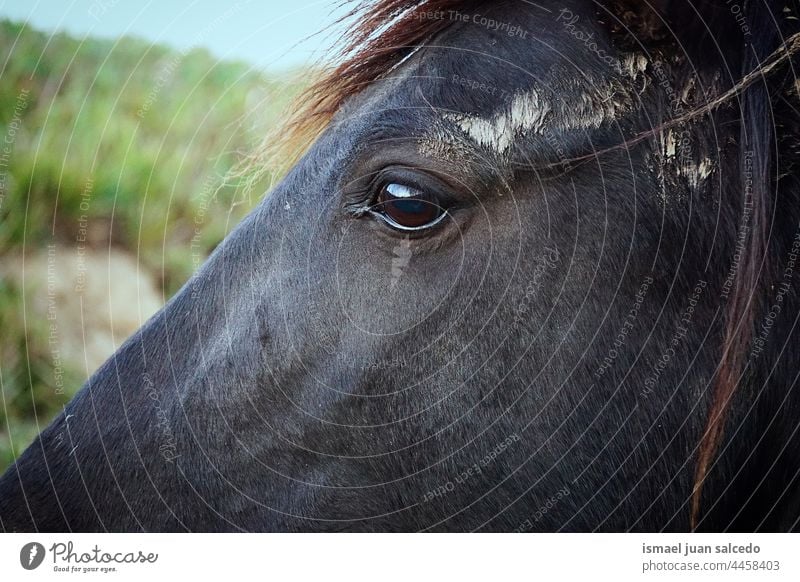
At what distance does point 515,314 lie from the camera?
3.48ft

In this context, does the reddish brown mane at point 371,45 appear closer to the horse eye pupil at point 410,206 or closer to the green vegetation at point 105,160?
the horse eye pupil at point 410,206

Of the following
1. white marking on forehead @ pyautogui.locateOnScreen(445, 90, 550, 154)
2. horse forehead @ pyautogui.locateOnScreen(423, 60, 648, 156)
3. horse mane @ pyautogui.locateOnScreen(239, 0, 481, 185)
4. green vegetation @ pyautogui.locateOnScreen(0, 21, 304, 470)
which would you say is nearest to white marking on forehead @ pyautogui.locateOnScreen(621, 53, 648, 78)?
horse forehead @ pyautogui.locateOnScreen(423, 60, 648, 156)

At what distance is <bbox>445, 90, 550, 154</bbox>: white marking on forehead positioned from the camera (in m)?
1.04

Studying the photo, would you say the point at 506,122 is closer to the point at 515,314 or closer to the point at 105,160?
the point at 515,314

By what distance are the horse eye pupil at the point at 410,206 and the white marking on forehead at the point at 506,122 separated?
103 millimetres

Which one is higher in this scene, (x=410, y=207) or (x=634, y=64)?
(x=634, y=64)

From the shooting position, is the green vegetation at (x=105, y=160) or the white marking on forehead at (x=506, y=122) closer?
the white marking on forehead at (x=506, y=122)

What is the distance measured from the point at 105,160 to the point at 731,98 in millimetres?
1746

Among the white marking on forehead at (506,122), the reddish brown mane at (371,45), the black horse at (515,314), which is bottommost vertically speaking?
the black horse at (515,314)

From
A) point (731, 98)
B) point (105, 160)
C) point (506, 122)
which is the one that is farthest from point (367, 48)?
point (105, 160)

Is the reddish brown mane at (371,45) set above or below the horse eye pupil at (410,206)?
above

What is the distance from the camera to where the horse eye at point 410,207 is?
104cm

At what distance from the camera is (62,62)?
1971 mm

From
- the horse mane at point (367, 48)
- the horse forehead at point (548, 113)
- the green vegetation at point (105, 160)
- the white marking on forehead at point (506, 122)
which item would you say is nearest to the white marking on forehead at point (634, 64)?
the horse forehead at point (548, 113)
